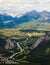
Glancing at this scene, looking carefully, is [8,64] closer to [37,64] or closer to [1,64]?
[1,64]

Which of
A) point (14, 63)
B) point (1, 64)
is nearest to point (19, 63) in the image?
point (14, 63)

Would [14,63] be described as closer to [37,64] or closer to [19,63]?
[19,63]

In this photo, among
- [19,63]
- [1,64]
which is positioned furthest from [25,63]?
[1,64]

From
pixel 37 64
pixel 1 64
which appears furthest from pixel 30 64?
pixel 1 64

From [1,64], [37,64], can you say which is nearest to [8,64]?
[1,64]

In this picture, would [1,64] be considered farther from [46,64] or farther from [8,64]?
[46,64]
